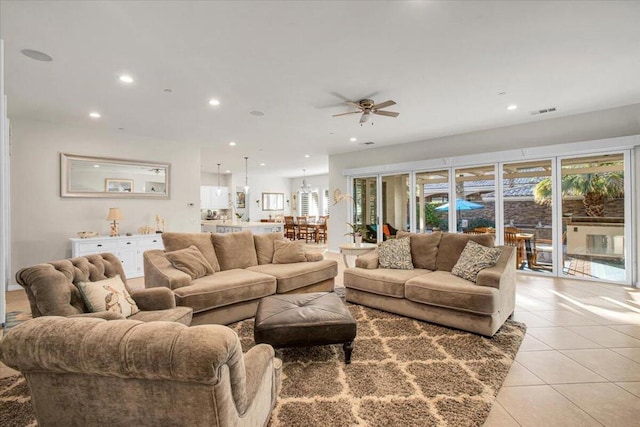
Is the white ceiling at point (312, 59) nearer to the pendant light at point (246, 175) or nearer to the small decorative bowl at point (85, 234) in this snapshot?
the small decorative bowl at point (85, 234)

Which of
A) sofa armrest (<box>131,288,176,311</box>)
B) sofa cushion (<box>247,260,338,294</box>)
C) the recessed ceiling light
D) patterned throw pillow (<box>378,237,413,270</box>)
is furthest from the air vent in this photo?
the recessed ceiling light

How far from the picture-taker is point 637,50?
3.05 meters

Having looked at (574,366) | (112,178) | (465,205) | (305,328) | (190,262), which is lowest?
(574,366)

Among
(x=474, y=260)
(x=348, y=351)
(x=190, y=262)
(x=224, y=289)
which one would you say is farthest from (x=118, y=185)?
(x=474, y=260)

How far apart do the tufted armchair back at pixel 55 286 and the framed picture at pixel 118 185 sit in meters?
4.10

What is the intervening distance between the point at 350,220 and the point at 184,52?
19.4 feet

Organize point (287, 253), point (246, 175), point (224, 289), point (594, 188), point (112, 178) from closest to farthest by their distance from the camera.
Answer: point (224, 289)
point (287, 253)
point (594, 188)
point (112, 178)
point (246, 175)

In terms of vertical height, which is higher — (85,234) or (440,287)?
(85,234)

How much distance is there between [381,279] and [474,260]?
1.01 m

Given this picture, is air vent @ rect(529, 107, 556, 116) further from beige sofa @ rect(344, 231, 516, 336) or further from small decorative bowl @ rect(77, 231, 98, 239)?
small decorative bowl @ rect(77, 231, 98, 239)

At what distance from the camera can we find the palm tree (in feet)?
16.2

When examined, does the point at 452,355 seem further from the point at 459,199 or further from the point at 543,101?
the point at 459,199

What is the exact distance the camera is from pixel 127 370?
921mm

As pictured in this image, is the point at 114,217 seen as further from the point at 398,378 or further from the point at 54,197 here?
the point at 398,378
